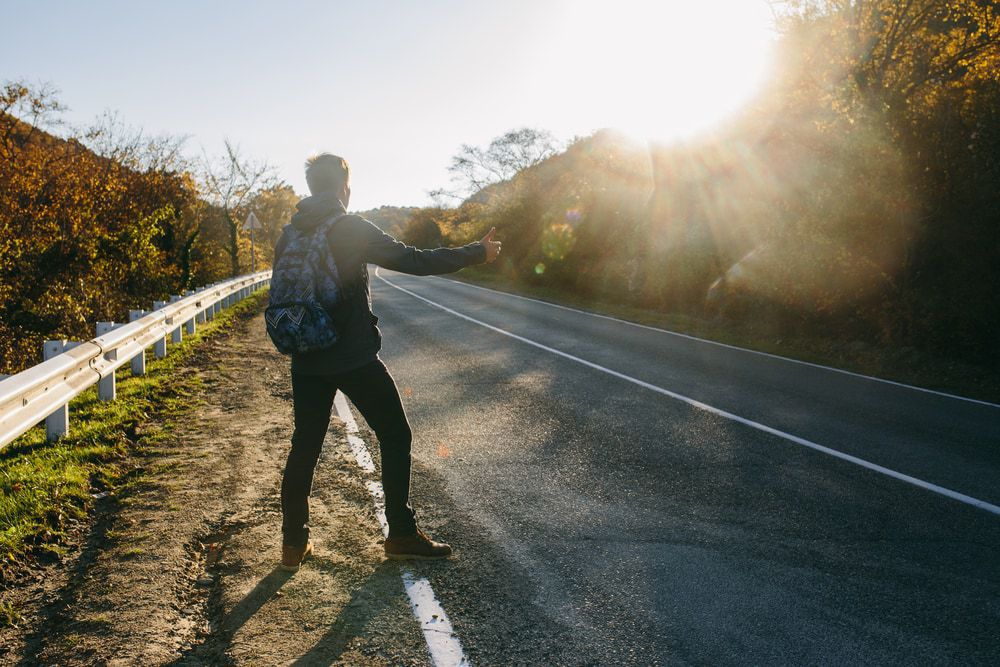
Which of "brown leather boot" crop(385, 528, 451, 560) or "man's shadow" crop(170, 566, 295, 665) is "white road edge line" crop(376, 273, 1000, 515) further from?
"man's shadow" crop(170, 566, 295, 665)

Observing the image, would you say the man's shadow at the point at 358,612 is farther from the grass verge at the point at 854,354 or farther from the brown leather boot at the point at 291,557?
the grass verge at the point at 854,354

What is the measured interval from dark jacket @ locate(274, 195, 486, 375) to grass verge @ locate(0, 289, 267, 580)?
6.09 ft

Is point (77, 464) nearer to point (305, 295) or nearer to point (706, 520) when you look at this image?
point (305, 295)

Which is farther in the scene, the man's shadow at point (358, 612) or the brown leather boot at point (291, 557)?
the brown leather boot at point (291, 557)

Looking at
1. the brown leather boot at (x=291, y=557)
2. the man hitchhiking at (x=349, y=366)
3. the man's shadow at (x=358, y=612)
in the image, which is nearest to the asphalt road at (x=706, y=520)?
the man's shadow at (x=358, y=612)

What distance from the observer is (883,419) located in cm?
782

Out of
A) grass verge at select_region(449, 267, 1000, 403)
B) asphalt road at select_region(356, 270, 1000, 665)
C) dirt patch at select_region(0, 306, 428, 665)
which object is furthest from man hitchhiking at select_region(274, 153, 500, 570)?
grass verge at select_region(449, 267, 1000, 403)

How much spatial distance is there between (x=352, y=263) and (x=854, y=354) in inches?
480

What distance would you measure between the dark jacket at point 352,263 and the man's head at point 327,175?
2.5 inches

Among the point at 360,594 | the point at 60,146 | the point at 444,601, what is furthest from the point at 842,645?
the point at 60,146

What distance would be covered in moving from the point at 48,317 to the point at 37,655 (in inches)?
557

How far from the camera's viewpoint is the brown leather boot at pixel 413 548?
12.7ft

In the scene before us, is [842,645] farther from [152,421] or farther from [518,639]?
[152,421]

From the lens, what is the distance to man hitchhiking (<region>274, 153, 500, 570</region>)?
12.0ft
